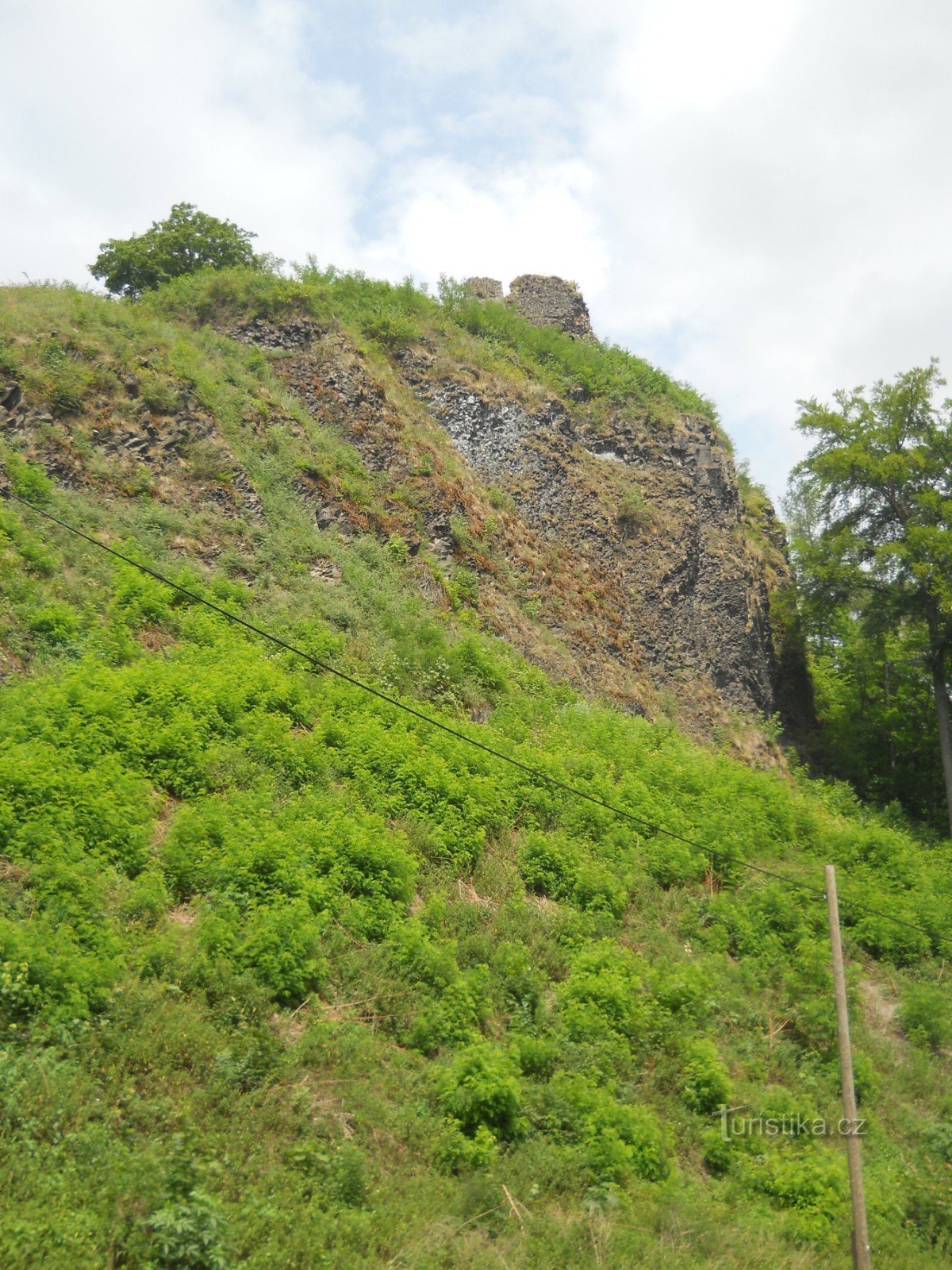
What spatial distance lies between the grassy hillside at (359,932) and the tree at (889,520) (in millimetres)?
7411

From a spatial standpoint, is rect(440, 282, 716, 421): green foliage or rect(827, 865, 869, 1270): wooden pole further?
rect(440, 282, 716, 421): green foliage

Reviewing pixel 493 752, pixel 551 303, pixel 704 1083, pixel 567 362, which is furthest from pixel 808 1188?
pixel 551 303

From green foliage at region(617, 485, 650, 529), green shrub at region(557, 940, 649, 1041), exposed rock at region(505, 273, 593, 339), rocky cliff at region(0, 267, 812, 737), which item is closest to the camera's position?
green shrub at region(557, 940, 649, 1041)

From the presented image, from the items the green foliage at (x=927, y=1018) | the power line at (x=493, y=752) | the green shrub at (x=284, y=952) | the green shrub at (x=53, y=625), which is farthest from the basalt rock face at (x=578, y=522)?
the green shrub at (x=284, y=952)

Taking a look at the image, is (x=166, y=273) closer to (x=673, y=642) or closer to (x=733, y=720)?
(x=673, y=642)

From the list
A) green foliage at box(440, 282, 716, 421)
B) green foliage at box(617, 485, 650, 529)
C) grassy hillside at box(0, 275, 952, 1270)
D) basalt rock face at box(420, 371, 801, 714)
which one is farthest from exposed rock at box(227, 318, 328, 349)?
green foliage at box(617, 485, 650, 529)

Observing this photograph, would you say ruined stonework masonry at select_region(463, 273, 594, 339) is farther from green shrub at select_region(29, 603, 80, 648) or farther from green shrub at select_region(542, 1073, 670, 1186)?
green shrub at select_region(542, 1073, 670, 1186)

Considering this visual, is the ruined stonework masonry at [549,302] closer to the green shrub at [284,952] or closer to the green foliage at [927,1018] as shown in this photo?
the green foliage at [927,1018]

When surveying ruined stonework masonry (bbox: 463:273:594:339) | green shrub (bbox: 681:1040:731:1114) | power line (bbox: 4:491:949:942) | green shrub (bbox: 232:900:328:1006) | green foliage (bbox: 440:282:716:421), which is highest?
ruined stonework masonry (bbox: 463:273:594:339)

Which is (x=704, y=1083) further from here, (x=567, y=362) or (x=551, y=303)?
(x=551, y=303)

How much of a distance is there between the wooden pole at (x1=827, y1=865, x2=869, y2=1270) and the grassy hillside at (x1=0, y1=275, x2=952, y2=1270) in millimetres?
315

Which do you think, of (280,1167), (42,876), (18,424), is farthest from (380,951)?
(18,424)

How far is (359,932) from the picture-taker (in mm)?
10156

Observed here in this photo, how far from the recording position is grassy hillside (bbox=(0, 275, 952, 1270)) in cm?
743
